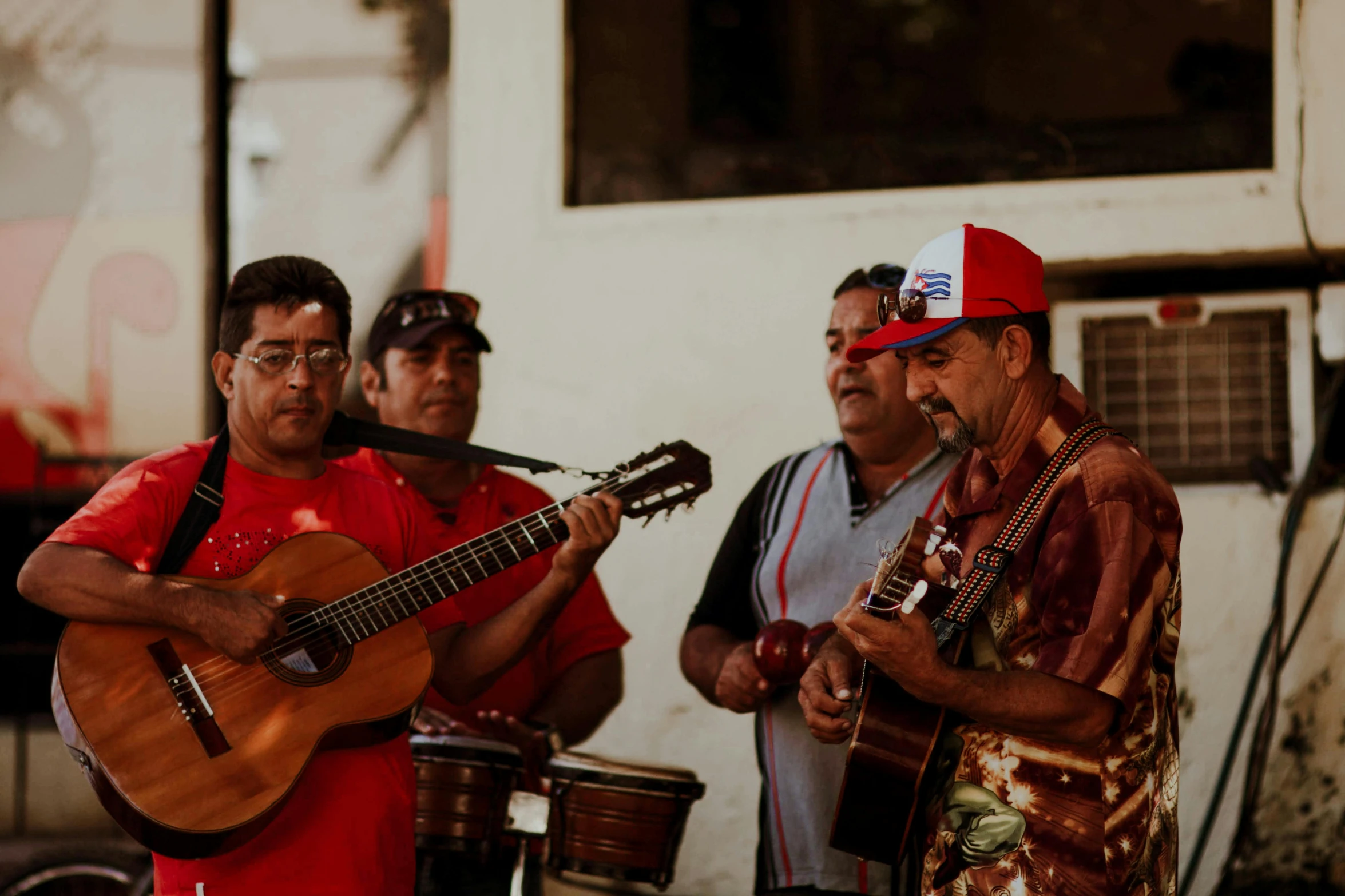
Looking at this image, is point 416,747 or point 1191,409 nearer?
point 416,747

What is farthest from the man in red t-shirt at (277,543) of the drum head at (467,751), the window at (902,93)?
the window at (902,93)

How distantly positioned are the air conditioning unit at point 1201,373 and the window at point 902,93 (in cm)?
50

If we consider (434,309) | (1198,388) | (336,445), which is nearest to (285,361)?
(336,445)

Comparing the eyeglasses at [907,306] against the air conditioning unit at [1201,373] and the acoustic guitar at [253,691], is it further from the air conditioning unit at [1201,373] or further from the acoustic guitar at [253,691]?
the air conditioning unit at [1201,373]

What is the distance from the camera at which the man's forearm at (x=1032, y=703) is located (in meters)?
2.33

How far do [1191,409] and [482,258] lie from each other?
2.68 metres

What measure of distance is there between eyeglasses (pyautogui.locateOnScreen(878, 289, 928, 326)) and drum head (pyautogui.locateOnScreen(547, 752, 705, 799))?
54.7 inches

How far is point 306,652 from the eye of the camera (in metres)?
3.13

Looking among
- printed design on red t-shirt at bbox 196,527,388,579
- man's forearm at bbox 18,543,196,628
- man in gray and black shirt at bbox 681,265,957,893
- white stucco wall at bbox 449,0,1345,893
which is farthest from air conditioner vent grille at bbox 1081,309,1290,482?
man's forearm at bbox 18,543,196,628

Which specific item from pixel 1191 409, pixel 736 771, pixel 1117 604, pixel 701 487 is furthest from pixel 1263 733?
pixel 1117 604

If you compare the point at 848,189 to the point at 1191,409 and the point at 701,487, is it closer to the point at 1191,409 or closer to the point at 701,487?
the point at 1191,409

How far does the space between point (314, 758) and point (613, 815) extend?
0.85 m

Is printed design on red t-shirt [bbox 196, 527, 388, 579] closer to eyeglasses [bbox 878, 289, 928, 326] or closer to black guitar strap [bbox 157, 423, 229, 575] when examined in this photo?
black guitar strap [bbox 157, 423, 229, 575]

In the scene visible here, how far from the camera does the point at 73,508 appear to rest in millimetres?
5684
